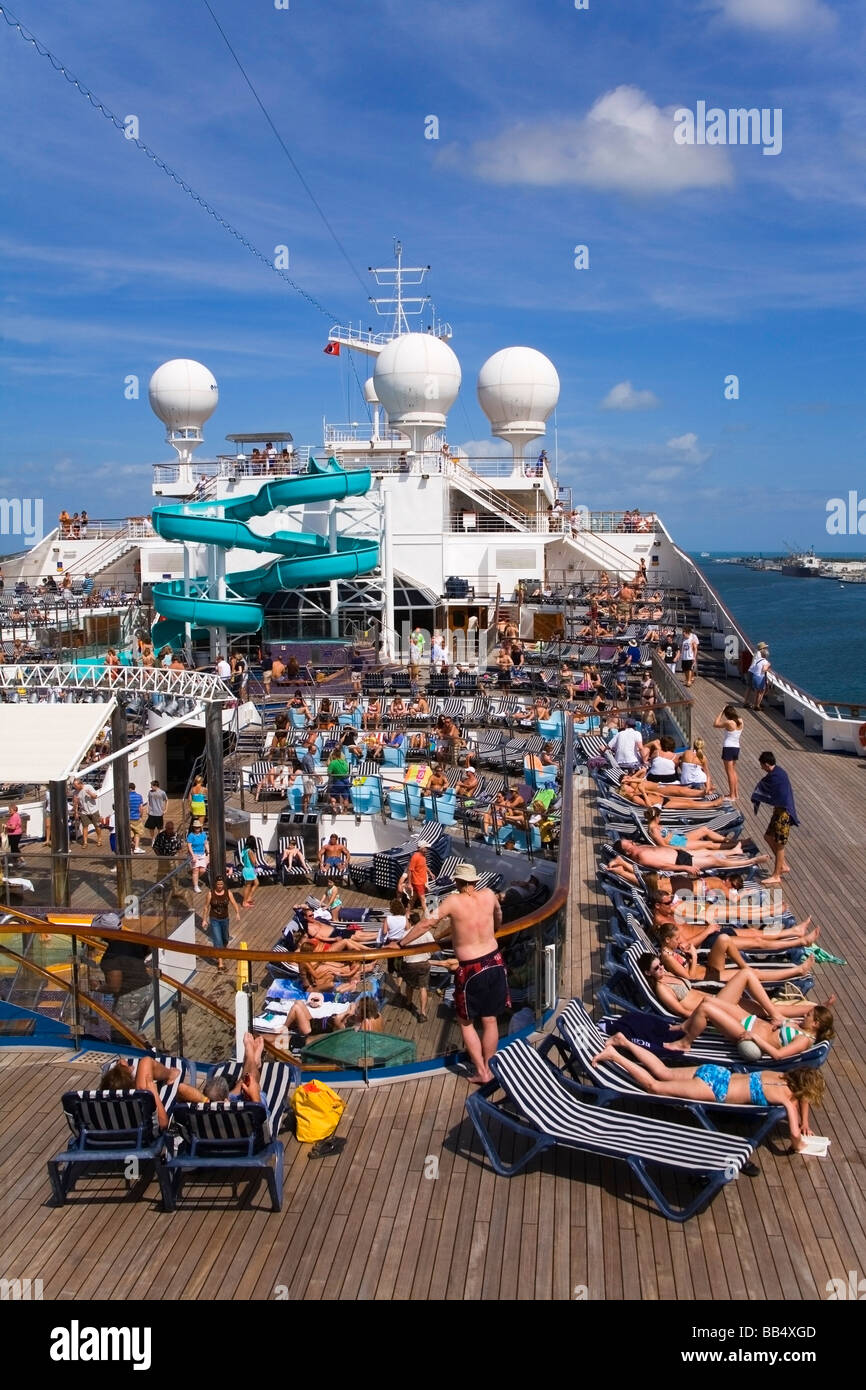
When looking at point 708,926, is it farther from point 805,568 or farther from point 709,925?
point 805,568

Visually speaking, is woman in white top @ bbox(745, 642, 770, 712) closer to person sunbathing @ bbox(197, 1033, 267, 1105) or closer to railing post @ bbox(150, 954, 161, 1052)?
railing post @ bbox(150, 954, 161, 1052)

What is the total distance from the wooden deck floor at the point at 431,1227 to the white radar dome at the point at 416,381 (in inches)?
925

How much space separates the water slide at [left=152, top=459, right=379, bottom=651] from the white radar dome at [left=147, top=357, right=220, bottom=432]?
1000 centimetres

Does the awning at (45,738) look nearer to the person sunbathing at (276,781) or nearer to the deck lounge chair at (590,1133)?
the person sunbathing at (276,781)

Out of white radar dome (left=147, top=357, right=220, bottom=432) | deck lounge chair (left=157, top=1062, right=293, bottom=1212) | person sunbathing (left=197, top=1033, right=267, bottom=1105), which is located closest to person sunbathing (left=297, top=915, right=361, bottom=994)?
person sunbathing (left=197, top=1033, right=267, bottom=1105)

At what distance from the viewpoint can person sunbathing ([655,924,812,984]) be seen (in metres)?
6.14

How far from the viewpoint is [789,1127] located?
4.98 m

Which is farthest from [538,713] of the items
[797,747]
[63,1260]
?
[63,1260]

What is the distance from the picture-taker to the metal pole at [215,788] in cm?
1198

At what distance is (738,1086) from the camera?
492cm

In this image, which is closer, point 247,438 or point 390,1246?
point 390,1246

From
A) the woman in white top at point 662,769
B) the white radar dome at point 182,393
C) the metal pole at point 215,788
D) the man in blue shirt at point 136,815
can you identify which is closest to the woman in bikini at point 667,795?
the woman in white top at point 662,769
